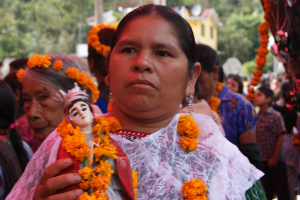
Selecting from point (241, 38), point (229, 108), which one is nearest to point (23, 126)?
point (229, 108)

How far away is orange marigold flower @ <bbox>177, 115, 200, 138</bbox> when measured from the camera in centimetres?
169

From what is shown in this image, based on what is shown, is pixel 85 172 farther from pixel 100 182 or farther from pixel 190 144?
pixel 190 144

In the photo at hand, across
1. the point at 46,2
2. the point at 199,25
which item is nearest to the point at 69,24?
the point at 46,2

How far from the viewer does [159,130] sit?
66.3 inches

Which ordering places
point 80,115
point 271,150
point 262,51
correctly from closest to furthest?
point 80,115 < point 262,51 < point 271,150

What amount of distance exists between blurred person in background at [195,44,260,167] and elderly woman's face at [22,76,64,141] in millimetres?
1777

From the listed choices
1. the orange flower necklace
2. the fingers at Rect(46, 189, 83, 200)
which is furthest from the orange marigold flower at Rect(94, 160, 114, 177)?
the fingers at Rect(46, 189, 83, 200)

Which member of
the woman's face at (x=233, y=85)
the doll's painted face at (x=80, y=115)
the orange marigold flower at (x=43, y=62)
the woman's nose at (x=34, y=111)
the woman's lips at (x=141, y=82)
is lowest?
the woman's face at (x=233, y=85)

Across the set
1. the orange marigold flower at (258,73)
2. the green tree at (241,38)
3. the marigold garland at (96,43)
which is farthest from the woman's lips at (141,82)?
the green tree at (241,38)

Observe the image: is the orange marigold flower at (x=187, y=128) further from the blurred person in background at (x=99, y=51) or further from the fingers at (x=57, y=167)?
the blurred person in background at (x=99, y=51)

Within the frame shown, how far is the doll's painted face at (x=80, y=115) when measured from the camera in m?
1.36

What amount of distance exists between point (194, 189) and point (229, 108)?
2.70 m

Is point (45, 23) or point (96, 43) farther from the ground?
point (96, 43)

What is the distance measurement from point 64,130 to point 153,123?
48 centimetres
